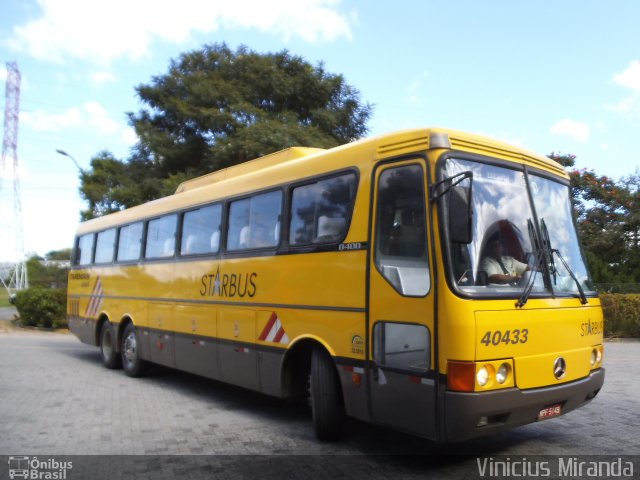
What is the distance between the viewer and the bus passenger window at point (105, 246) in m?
12.1

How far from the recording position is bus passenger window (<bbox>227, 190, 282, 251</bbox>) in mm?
7185

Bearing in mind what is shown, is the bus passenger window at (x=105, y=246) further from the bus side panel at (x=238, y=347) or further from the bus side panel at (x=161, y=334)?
the bus side panel at (x=238, y=347)

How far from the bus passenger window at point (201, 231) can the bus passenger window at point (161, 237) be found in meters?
0.38

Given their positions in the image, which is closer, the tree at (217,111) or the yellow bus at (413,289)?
the yellow bus at (413,289)

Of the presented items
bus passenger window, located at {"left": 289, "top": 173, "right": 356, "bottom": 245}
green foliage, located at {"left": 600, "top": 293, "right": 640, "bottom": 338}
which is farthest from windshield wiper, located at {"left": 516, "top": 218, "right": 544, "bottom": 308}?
green foliage, located at {"left": 600, "top": 293, "right": 640, "bottom": 338}

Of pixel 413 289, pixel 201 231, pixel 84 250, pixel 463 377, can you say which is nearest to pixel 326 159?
pixel 413 289

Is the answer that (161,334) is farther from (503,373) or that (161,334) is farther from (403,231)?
(503,373)

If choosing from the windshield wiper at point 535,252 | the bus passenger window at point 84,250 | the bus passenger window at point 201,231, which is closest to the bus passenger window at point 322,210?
the windshield wiper at point 535,252

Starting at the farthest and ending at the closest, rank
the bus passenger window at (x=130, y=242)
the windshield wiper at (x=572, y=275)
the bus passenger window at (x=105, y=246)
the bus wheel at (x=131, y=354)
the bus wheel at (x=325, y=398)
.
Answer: the bus passenger window at (x=105, y=246), the bus passenger window at (x=130, y=242), the bus wheel at (x=131, y=354), the bus wheel at (x=325, y=398), the windshield wiper at (x=572, y=275)

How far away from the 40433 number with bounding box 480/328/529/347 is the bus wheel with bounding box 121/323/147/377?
24.7 ft

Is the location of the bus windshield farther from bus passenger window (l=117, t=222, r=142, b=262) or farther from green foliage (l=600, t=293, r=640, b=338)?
green foliage (l=600, t=293, r=640, b=338)

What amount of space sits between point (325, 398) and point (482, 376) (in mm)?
1907

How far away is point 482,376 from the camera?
186 inches

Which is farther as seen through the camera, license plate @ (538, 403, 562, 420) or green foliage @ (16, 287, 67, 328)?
green foliage @ (16, 287, 67, 328)
